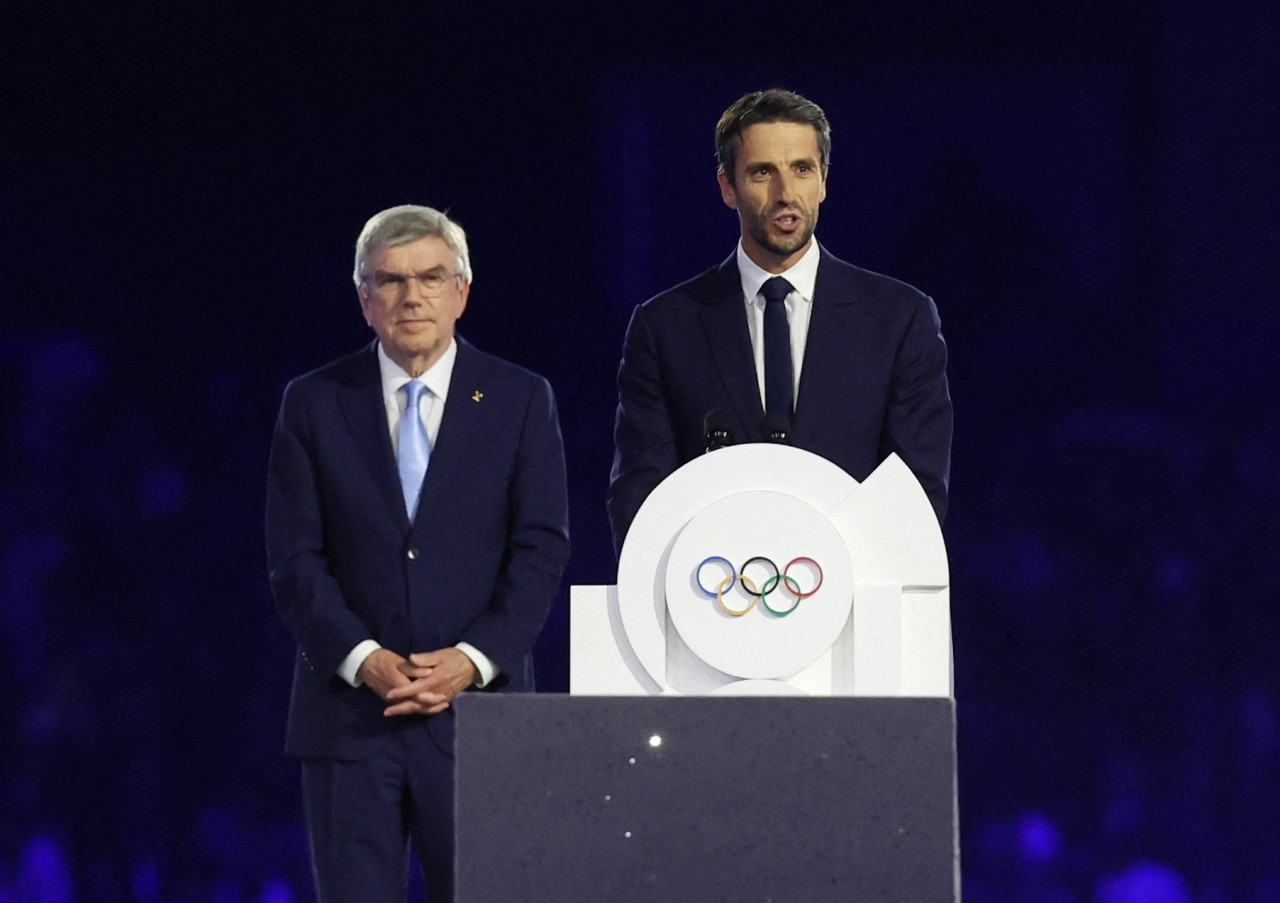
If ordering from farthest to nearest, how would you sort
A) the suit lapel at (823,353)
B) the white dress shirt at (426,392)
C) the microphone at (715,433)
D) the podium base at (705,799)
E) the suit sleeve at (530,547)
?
the white dress shirt at (426,392), the suit sleeve at (530,547), the suit lapel at (823,353), the microphone at (715,433), the podium base at (705,799)

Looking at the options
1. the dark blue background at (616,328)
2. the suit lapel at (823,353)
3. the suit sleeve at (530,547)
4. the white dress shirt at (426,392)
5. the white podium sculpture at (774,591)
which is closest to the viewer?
the white podium sculpture at (774,591)

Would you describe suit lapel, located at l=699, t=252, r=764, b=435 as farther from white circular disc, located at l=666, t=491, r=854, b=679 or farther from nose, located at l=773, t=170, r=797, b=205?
white circular disc, located at l=666, t=491, r=854, b=679

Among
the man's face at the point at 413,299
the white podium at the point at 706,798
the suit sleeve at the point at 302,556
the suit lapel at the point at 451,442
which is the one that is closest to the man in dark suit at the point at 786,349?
the suit lapel at the point at 451,442

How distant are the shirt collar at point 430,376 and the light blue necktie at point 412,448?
0.02 m

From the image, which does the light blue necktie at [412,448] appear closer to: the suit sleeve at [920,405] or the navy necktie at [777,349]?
the navy necktie at [777,349]

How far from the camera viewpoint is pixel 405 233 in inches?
138

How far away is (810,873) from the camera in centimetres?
222

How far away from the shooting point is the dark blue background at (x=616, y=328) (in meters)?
4.76

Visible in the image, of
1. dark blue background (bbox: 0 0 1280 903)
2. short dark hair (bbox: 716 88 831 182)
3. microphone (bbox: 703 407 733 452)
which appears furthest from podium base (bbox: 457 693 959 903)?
dark blue background (bbox: 0 0 1280 903)

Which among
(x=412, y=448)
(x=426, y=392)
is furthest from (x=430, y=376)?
(x=412, y=448)

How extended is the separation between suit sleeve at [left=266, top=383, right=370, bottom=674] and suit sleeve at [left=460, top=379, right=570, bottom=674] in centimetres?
23

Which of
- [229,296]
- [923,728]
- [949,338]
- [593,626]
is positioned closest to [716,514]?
[593,626]

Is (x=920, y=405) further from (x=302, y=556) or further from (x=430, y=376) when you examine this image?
(x=302, y=556)

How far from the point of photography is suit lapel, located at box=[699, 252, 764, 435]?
10.9 feet
